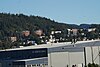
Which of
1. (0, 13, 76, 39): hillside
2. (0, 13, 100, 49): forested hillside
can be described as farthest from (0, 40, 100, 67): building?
(0, 13, 76, 39): hillside

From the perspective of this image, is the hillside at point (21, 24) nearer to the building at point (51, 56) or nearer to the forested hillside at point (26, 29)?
the forested hillside at point (26, 29)

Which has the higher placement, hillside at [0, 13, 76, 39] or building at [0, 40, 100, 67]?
hillside at [0, 13, 76, 39]

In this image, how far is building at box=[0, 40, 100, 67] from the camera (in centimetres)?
5378

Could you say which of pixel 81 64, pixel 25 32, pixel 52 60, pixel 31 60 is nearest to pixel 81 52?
pixel 81 64

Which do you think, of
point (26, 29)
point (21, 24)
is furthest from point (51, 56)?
point (21, 24)

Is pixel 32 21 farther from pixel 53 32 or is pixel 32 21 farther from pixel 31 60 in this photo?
pixel 31 60

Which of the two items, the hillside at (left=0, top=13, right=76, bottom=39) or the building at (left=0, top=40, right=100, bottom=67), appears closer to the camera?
the building at (left=0, top=40, right=100, bottom=67)

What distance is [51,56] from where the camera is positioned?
55.5 metres

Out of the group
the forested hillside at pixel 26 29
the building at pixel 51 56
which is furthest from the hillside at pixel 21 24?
the building at pixel 51 56

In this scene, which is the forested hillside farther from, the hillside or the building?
the building

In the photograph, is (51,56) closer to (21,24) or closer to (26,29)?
(26,29)

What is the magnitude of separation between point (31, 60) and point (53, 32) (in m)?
111

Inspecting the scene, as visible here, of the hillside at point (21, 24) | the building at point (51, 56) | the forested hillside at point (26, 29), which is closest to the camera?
the building at point (51, 56)

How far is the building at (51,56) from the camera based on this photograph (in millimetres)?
53781
